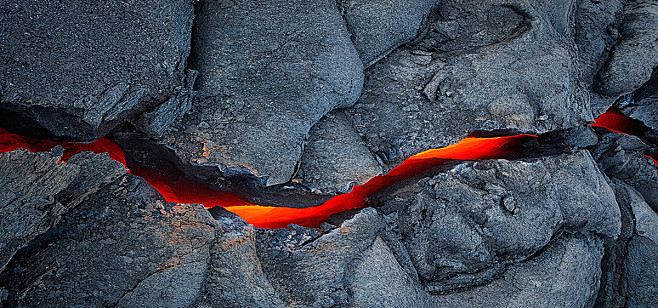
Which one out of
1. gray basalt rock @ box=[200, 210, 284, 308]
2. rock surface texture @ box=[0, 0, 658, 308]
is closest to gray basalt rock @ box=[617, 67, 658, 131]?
rock surface texture @ box=[0, 0, 658, 308]

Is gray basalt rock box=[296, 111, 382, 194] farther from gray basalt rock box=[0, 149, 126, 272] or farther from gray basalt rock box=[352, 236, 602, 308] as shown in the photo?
gray basalt rock box=[0, 149, 126, 272]

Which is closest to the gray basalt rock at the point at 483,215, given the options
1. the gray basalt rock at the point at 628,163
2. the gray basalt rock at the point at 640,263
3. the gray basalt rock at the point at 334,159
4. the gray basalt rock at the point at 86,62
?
the gray basalt rock at the point at 334,159

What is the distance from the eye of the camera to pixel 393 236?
2.19m

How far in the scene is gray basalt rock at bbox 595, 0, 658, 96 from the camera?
287cm

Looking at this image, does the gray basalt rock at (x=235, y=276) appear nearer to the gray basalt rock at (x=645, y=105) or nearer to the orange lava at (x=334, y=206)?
the orange lava at (x=334, y=206)

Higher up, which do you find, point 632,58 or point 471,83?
point 471,83

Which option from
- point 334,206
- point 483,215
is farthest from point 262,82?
point 483,215

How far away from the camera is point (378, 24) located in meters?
2.49

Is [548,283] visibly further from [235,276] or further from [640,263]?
[235,276]

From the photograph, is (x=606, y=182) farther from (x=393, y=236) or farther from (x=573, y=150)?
(x=393, y=236)

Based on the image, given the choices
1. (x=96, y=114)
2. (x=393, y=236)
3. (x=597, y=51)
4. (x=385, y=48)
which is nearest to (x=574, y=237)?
(x=393, y=236)

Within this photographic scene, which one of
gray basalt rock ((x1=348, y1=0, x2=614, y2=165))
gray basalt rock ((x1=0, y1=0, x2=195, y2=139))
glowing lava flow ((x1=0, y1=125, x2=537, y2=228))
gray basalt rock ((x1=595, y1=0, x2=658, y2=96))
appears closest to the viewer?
gray basalt rock ((x1=0, y1=0, x2=195, y2=139))

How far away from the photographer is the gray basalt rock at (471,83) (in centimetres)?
240

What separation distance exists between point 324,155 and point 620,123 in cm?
252
